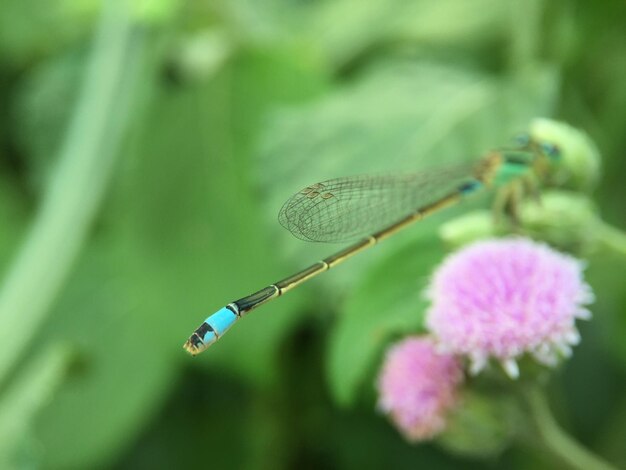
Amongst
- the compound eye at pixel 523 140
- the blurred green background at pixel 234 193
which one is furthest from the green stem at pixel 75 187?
the compound eye at pixel 523 140

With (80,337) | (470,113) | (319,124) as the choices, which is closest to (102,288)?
(80,337)

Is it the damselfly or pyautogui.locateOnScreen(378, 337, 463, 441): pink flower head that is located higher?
the damselfly

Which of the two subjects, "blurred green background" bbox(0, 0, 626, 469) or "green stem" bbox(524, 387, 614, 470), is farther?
"blurred green background" bbox(0, 0, 626, 469)

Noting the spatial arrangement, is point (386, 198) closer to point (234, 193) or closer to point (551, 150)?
point (551, 150)

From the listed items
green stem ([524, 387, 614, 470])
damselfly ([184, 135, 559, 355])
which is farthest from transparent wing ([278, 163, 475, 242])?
green stem ([524, 387, 614, 470])

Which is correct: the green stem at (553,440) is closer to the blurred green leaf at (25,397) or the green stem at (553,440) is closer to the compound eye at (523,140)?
the compound eye at (523,140)

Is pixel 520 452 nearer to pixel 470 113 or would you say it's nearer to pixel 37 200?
pixel 470 113

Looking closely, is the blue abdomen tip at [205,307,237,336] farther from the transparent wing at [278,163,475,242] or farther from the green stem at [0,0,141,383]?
the green stem at [0,0,141,383]
